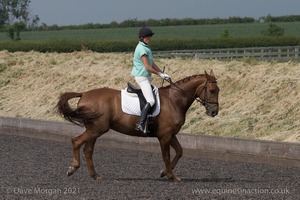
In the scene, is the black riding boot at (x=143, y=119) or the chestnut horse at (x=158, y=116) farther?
the chestnut horse at (x=158, y=116)

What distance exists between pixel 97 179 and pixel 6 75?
1830cm

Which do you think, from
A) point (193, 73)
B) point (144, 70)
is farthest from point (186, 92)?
point (193, 73)

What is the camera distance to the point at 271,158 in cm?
1681

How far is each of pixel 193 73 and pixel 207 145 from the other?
6954 mm

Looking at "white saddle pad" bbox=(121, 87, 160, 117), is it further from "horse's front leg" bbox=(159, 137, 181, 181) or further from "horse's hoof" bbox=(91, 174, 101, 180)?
"horse's hoof" bbox=(91, 174, 101, 180)

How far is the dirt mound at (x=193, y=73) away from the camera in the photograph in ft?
64.8

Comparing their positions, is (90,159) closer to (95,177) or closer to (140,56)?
(95,177)

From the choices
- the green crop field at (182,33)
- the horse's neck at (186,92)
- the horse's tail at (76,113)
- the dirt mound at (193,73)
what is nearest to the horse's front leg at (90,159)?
the horse's tail at (76,113)

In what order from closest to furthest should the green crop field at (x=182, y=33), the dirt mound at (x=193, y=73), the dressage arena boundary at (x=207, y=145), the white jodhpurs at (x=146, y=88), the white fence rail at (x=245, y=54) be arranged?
the white jodhpurs at (x=146, y=88)
the dressage arena boundary at (x=207, y=145)
the dirt mound at (x=193, y=73)
the white fence rail at (x=245, y=54)
the green crop field at (x=182, y=33)

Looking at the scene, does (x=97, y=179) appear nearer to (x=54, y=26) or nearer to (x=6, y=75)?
(x=6, y=75)

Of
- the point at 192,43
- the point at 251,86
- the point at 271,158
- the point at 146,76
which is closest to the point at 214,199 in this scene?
the point at 146,76

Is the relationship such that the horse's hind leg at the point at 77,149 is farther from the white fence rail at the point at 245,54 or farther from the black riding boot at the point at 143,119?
the white fence rail at the point at 245,54

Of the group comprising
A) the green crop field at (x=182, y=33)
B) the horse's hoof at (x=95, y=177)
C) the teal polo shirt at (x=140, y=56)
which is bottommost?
the green crop field at (x=182, y=33)

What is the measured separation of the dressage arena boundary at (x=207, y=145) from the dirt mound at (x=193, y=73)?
1.04m
